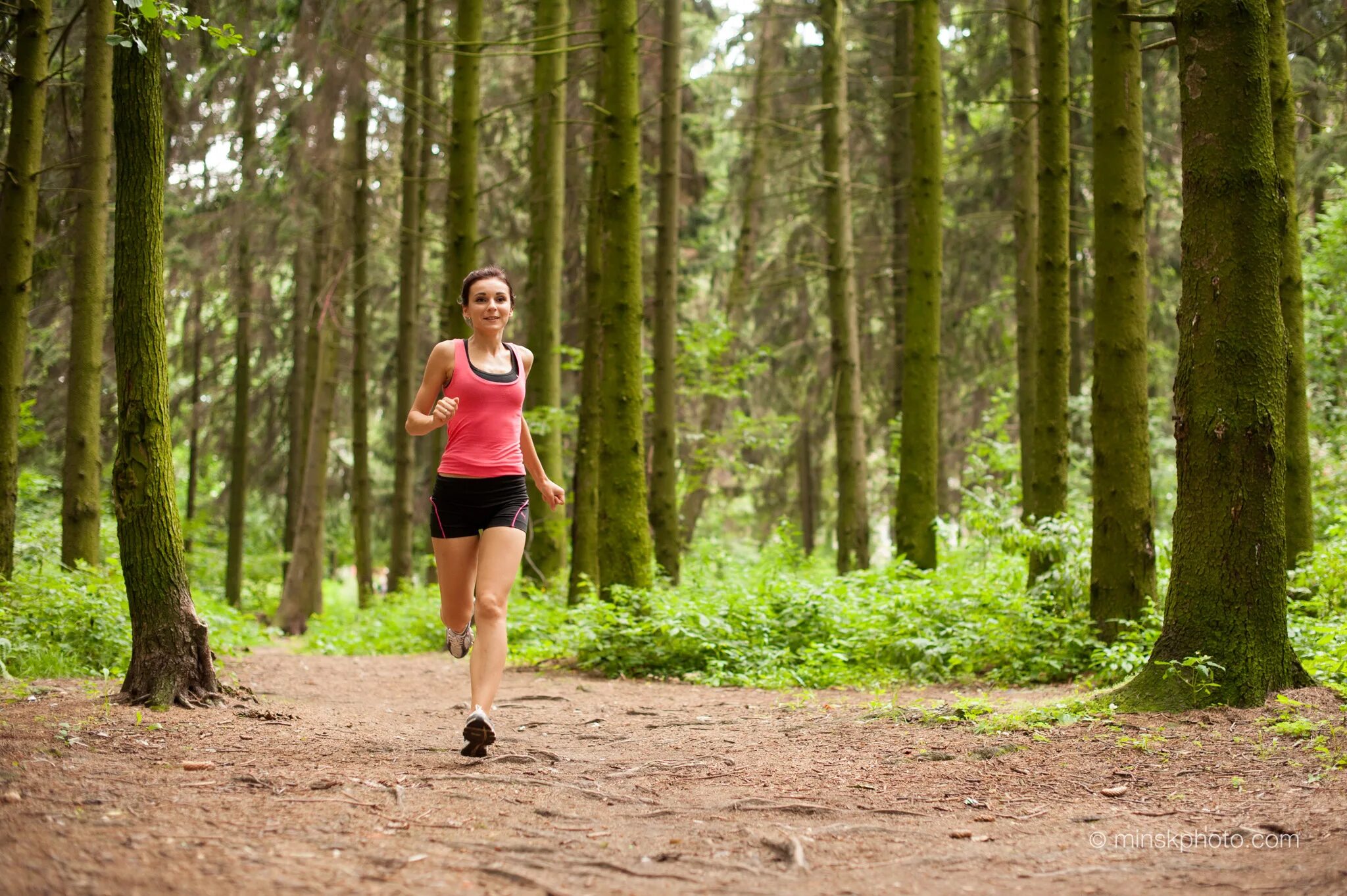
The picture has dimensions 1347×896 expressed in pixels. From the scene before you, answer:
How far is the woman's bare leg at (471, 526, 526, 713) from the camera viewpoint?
16.5 feet

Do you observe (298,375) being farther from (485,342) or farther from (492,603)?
(492,603)

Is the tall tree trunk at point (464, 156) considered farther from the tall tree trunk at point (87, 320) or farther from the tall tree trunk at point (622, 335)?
the tall tree trunk at point (87, 320)

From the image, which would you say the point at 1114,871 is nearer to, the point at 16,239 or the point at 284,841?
the point at 284,841

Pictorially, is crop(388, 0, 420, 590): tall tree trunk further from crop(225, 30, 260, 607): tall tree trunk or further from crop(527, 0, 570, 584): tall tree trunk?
crop(527, 0, 570, 584): tall tree trunk

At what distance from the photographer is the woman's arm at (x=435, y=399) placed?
5.15m

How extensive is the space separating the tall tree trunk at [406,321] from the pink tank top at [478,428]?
35.4 feet

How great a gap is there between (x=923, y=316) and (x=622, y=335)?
3919mm

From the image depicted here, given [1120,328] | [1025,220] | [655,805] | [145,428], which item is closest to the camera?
[655,805]

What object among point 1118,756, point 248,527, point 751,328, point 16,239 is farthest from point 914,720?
point 248,527

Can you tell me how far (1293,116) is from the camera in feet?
28.0

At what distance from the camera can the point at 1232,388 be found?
17.2 feet

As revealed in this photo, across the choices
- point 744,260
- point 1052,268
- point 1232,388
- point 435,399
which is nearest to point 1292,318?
point 1052,268

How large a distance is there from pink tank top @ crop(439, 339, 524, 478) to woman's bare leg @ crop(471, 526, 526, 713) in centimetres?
33

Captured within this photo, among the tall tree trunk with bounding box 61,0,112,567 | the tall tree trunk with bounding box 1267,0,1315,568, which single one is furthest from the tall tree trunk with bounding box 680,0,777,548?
the tall tree trunk with bounding box 1267,0,1315,568
